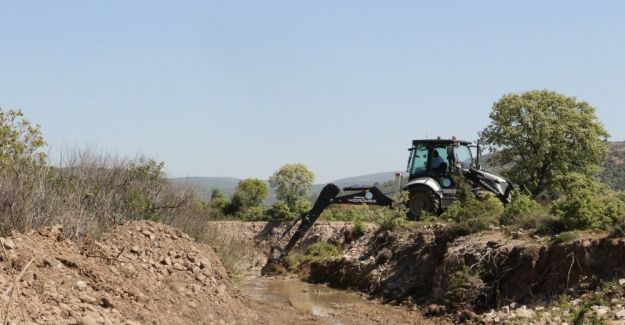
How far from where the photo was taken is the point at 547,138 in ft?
109

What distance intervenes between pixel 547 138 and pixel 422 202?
12.0 meters

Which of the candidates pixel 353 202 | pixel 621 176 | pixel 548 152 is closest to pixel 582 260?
pixel 353 202

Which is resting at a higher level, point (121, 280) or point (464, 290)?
point (121, 280)

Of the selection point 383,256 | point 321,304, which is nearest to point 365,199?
point 383,256

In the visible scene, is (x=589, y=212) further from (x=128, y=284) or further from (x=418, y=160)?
(x=128, y=284)

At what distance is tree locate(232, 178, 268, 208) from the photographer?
48600mm

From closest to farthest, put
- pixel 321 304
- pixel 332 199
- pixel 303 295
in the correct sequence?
pixel 321 304 → pixel 303 295 → pixel 332 199

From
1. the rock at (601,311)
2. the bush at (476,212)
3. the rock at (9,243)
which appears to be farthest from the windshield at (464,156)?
the rock at (9,243)

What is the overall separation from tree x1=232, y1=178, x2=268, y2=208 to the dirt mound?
3307 centimetres

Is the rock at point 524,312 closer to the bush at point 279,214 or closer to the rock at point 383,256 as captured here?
the rock at point 383,256

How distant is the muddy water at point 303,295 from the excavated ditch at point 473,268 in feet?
2.62

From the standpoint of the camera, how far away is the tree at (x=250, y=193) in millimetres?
48600

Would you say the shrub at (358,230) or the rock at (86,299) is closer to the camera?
the rock at (86,299)

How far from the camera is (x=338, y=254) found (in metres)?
26.1
